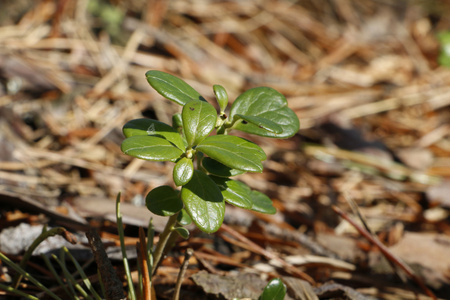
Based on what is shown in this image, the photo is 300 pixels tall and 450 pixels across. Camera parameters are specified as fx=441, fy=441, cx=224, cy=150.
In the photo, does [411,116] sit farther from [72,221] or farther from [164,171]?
[72,221]

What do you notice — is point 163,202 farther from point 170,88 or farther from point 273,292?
point 273,292

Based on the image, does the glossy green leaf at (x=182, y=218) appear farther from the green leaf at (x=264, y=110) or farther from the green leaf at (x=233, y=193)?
the green leaf at (x=264, y=110)

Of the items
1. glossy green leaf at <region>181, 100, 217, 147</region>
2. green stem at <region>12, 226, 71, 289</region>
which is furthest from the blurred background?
glossy green leaf at <region>181, 100, 217, 147</region>

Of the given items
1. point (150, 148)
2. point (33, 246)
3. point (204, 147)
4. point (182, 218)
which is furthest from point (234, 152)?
point (33, 246)

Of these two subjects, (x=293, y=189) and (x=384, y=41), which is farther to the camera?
(x=384, y=41)

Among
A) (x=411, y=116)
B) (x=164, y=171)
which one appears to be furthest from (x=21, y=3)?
(x=411, y=116)

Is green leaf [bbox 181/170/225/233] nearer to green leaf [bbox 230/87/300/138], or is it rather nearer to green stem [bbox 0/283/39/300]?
green leaf [bbox 230/87/300/138]

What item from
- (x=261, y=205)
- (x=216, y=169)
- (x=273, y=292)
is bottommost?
(x=273, y=292)
